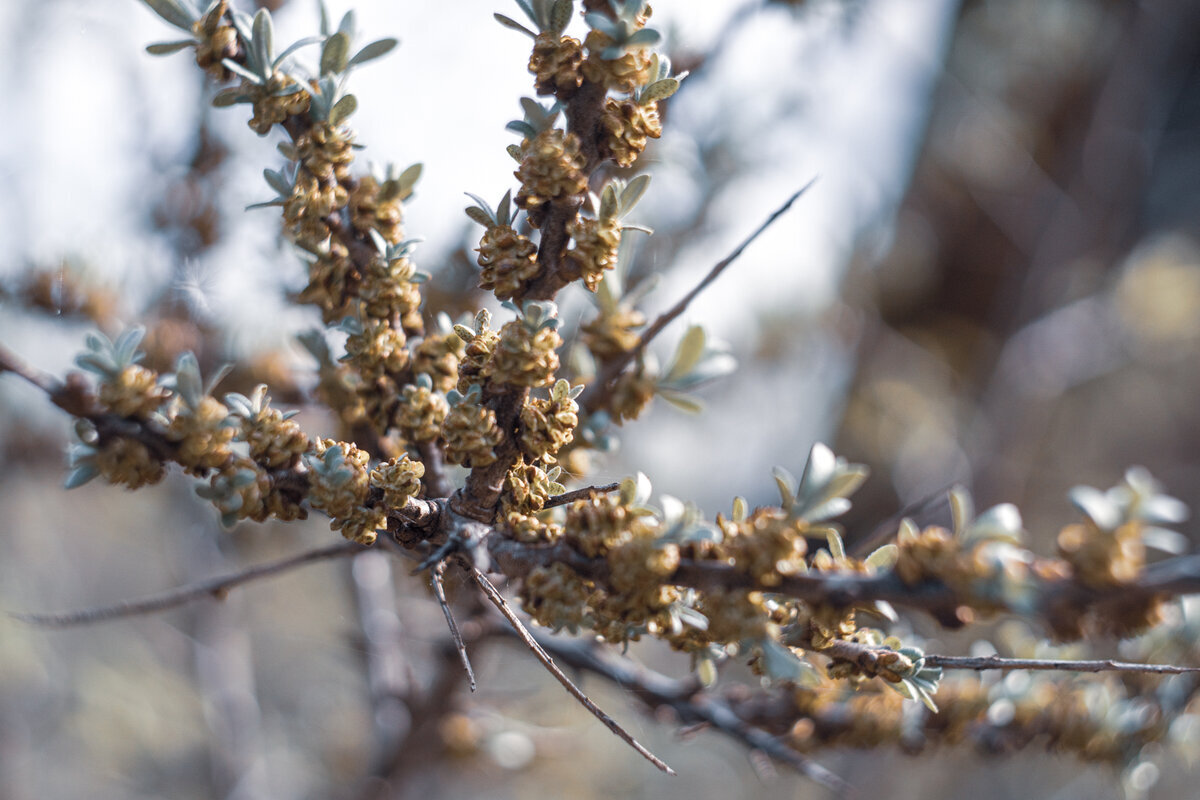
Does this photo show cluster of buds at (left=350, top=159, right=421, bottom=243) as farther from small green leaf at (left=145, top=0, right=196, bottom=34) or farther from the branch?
the branch

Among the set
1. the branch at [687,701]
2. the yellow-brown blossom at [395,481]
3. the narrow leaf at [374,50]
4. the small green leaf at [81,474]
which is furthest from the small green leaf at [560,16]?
the branch at [687,701]

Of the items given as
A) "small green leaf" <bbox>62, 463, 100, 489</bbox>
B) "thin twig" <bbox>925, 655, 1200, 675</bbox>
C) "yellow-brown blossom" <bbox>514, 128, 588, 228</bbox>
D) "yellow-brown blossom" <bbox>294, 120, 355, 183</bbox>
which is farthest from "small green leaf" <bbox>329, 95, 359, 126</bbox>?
"thin twig" <bbox>925, 655, 1200, 675</bbox>

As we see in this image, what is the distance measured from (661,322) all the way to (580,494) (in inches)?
5.6

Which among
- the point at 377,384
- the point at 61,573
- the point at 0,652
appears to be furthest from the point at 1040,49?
the point at 61,573

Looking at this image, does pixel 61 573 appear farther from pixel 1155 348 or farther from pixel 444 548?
pixel 1155 348

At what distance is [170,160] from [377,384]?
29.6 inches

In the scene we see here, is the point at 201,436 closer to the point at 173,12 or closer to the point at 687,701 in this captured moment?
the point at 173,12

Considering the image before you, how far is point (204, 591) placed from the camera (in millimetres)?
448

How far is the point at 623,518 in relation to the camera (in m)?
0.30

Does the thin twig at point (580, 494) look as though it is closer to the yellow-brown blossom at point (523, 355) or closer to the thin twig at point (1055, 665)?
the yellow-brown blossom at point (523, 355)

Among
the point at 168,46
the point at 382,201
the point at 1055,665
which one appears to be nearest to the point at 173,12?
Result: the point at 168,46

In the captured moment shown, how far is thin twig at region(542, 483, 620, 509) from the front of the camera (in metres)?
0.32

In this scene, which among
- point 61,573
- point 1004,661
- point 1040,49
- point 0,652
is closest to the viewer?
point 1004,661

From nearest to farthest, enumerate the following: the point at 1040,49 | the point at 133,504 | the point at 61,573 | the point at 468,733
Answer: the point at 468,733, the point at 1040,49, the point at 133,504, the point at 61,573
